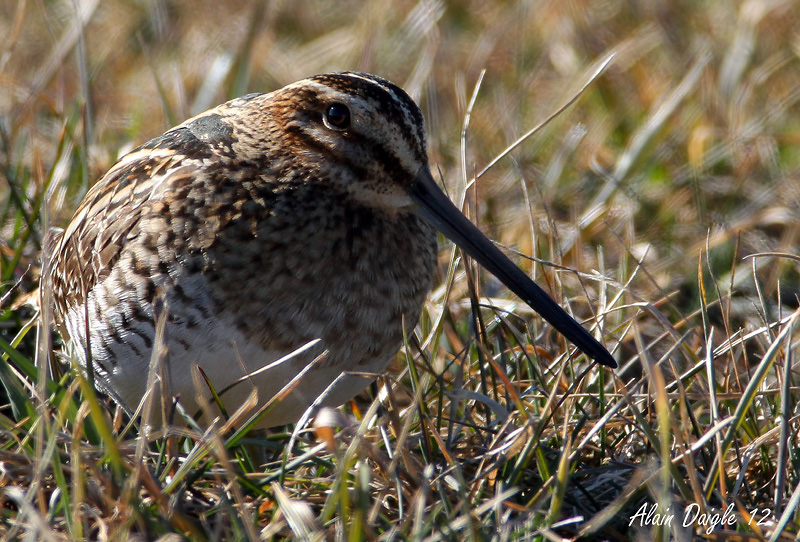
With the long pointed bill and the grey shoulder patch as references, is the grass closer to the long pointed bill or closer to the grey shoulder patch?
the long pointed bill

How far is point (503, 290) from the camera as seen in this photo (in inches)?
152

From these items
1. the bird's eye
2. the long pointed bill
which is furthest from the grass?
the bird's eye

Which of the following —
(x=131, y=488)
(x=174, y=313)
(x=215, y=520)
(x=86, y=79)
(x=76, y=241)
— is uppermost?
(x=86, y=79)

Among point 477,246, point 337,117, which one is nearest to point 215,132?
point 337,117

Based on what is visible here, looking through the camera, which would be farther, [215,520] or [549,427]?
[549,427]

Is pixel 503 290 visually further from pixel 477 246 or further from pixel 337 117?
pixel 337 117

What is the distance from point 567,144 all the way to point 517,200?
0.34 meters

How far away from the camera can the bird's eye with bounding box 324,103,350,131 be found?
2.72 meters

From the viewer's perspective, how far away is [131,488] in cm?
207

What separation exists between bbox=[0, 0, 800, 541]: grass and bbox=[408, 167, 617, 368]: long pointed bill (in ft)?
0.38

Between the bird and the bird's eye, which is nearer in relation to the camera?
the bird

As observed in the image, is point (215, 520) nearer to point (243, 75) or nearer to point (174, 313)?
point (174, 313)

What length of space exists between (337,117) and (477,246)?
0.50m

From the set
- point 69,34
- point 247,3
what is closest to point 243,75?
point 69,34
